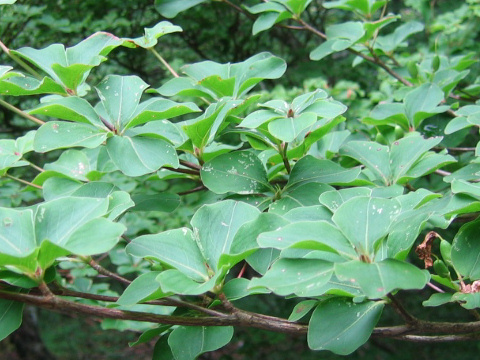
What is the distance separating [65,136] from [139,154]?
0.14 meters

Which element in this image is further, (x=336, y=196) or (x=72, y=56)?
(x=72, y=56)

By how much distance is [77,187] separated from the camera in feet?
3.50

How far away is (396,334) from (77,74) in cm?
76

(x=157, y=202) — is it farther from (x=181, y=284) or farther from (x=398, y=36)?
(x=398, y=36)

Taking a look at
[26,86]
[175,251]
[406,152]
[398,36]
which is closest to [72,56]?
[26,86]

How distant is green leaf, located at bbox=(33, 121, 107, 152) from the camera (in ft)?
3.10

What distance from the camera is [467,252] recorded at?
83cm

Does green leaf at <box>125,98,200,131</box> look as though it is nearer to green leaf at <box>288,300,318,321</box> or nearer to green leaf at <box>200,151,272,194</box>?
green leaf at <box>200,151,272,194</box>

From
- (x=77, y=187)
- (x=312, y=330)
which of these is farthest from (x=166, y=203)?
(x=312, y=330)

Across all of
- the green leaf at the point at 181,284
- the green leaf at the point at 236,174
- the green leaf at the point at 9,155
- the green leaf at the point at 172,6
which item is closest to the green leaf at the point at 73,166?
the green leaf at the point at 9,155

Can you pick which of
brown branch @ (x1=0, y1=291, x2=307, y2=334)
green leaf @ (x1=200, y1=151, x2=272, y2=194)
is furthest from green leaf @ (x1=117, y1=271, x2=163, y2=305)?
green leaf @ (x1=200, y1=151, x2=272, y2=194)

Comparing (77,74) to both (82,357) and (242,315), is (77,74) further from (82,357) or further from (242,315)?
(82,357)

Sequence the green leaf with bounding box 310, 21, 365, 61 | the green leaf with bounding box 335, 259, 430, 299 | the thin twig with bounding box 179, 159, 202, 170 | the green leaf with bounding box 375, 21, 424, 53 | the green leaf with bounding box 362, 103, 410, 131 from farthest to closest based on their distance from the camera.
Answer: the green leaf with bounding box 375, 21, 424, 53 → the green leaf with bounding box 310, 21, 365, 61 → the green leaf with bounding box 362, 103, 410, 131 → the thin twig with bounding box 179, 159, 202, 170 → the green leaf with bounding box 335, 259, 430, 299

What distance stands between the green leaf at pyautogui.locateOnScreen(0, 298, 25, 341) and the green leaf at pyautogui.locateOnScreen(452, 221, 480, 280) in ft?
2.24
